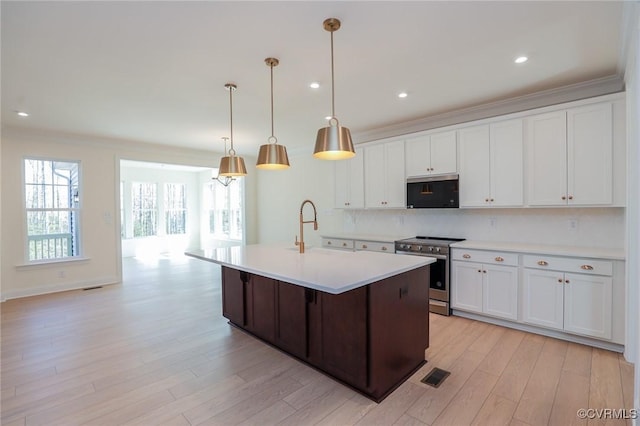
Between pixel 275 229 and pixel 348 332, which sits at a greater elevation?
pixel 275 229

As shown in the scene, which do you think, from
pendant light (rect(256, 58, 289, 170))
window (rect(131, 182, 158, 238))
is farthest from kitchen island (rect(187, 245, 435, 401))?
window (rect(131, 182, 158, 238))

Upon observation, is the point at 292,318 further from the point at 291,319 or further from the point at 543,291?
the point at 543,291

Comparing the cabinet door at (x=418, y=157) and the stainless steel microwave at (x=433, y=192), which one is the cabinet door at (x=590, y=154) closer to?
the stainless steel microwave at (x=433, y=192)

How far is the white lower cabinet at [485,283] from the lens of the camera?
328cm

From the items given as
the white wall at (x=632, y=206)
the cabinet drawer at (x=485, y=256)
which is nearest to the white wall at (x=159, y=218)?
the cabinet drawer at (x=485, y=256)

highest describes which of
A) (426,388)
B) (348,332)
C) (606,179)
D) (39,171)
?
(39,171)

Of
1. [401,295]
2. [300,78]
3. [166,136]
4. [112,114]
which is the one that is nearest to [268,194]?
[166,136]

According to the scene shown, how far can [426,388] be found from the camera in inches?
89.9

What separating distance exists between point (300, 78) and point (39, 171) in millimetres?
4851

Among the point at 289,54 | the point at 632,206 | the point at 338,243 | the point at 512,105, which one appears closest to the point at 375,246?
the point at 338,243

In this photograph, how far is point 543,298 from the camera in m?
3.08

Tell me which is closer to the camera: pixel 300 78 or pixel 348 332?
pixel 348 332

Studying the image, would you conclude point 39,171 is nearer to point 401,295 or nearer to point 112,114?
point 112,114

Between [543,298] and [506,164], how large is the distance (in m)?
1.46
